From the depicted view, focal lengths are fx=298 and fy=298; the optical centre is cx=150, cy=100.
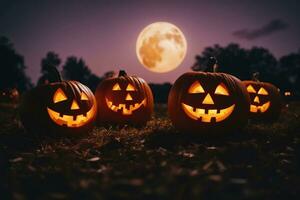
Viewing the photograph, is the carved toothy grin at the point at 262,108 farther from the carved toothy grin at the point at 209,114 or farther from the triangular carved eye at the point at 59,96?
the triangular carved eye at the point at 59,96

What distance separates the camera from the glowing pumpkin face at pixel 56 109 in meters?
5.39

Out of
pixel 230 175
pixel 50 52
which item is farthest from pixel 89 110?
pixel 50 52

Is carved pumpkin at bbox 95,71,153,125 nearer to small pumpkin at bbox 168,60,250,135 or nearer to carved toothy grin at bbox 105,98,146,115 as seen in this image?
carved toothy grin at bbox 105,98,146,115

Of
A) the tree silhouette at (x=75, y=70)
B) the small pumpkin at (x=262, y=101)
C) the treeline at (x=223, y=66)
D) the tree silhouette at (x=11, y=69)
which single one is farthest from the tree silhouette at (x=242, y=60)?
the small pumpkin at (x=262, y=101)

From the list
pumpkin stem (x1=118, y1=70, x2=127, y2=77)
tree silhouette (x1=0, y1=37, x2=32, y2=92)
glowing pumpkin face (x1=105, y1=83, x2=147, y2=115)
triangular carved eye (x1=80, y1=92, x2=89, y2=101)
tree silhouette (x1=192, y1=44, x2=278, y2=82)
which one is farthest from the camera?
tree silhouette (x1=192, y1=44, x2=278, y2=82)

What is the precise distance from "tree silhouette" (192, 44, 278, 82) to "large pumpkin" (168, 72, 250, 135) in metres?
37.0

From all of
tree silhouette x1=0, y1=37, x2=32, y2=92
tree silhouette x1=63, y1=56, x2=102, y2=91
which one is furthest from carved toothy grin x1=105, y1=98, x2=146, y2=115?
tree silhouette x1=63, y1=56, x2=102, y2=91

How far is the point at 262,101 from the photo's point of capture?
7617 millimetres

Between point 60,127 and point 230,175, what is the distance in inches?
134

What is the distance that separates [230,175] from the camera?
315 centimetres

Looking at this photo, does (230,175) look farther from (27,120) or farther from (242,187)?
(27,120)

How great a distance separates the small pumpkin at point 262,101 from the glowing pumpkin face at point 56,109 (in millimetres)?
4296

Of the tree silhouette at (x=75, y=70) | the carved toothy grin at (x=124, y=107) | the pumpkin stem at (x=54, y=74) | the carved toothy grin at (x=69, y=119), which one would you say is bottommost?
the carved toothy grin at (x=69, y=119)

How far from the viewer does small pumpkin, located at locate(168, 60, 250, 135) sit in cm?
529
